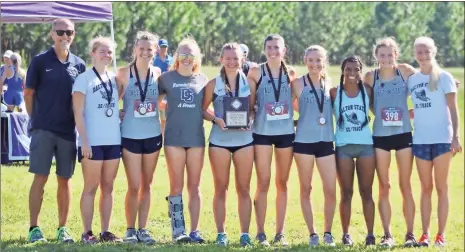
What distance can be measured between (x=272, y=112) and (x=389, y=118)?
1084 mm

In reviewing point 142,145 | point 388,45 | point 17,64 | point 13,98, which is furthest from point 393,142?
point 17,64

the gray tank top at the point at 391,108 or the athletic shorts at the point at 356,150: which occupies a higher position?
the gray tank top at the point at 391,108

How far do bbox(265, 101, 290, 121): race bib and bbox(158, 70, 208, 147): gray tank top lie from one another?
608 millimetres

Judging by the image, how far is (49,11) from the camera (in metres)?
13.6

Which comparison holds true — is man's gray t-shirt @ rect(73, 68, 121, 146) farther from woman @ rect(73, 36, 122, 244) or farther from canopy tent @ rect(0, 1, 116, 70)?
canopy tent @ rect(0, 1, 116, 70)

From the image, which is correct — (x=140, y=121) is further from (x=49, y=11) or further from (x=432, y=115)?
(x=49, y=11)

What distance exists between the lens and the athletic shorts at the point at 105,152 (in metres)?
7.27

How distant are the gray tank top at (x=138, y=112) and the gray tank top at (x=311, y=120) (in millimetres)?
1326

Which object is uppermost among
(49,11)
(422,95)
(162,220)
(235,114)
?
(49,11)

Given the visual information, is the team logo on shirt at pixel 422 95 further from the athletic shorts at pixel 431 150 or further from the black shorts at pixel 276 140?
the black shorts at pixel 276 140

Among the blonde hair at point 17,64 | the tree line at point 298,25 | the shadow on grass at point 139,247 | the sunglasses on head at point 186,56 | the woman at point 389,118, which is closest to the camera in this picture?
the shadow on grass at point 139,247

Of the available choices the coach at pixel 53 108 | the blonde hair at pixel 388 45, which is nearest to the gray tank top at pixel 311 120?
the blonde hair at pixel 388 45

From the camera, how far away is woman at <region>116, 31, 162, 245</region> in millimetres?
7398

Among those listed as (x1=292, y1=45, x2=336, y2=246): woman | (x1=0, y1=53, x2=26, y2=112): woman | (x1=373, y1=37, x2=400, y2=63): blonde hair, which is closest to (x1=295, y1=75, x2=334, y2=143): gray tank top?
(x1=292, y1=45, x2=336, y2=246): woman
